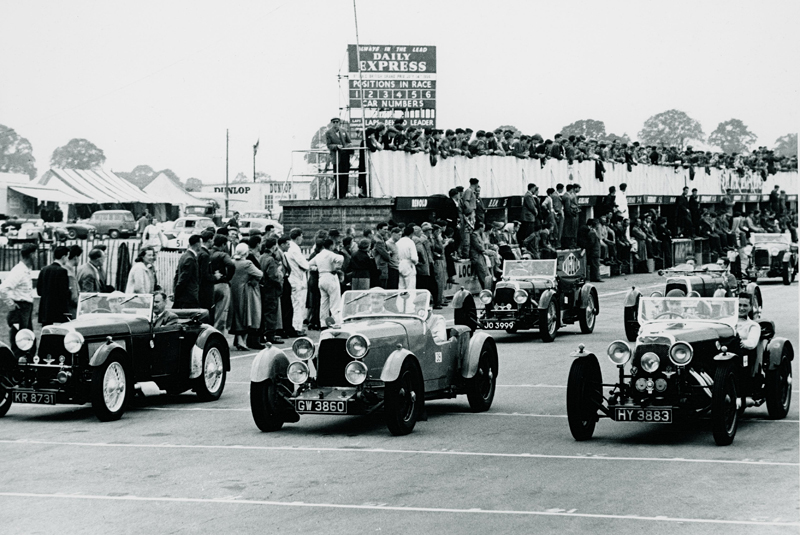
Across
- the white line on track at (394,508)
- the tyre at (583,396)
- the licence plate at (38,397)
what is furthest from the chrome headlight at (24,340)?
the tyre at (583,396)

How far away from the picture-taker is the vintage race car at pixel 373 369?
37.1 ft

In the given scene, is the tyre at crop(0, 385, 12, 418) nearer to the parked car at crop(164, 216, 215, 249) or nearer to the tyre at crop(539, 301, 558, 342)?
the tyre at crop(539, 301, 558, 342)

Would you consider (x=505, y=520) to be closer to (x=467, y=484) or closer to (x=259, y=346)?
(x=467, y=484)

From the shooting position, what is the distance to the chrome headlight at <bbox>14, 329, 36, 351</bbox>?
41.5 feet

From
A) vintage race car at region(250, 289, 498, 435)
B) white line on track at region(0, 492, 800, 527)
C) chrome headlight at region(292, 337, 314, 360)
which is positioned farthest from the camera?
chrome headlight at region(292, 337, 314, 360)

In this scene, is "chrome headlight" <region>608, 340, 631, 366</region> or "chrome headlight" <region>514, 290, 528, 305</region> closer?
"chrome headlight" <region>608, 340, 631, 366</region>

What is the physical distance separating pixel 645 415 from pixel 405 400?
230 cm

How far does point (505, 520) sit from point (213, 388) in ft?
23.4

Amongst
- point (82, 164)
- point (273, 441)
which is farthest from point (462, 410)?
point (82, 164)

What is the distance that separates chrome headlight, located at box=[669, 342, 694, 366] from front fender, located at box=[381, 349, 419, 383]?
248 centimetres

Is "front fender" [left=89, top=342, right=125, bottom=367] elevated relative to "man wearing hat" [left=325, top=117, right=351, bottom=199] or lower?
lower

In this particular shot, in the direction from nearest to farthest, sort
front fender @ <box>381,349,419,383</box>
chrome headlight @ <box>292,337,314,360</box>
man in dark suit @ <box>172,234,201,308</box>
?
front fender @ <box>381,349,419,383</box>, chrome headlight @ <box>292,337,314,360</box>, man in dark suit @ <box>172,234,201,308</box>

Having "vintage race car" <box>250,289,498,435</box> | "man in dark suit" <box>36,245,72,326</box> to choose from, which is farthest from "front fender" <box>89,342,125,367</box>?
"man in dark suit" <box>36,245,72,326</box>

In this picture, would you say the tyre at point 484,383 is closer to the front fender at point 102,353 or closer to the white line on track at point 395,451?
the white line on track at point 395,451
